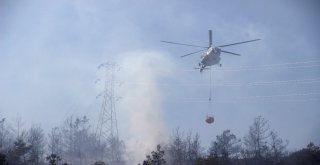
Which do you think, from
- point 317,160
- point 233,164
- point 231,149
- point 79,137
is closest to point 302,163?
point 317,160

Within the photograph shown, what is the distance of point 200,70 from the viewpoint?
4294 centimetres

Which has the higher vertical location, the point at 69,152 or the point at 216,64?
the point at 216,64

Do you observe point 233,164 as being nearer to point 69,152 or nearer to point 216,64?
point 216,64

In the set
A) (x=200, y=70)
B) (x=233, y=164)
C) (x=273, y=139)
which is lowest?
(x=233, y=164)

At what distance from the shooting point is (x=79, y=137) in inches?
3602

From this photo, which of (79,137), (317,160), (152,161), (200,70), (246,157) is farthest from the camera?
(79,137)

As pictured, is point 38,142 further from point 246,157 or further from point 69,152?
point 246,157

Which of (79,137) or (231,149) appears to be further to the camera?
(79,137)

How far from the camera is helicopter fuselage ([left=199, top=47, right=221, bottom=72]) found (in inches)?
1617

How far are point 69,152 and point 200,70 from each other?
58000 mm

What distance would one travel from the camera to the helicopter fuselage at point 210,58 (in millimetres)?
41062

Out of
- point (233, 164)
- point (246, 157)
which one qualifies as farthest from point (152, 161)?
point (246, 157)

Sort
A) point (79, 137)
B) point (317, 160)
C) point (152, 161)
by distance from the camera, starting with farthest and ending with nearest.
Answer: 1. point (79, 137)
2. point (317, 160)
3. point (152, 161)

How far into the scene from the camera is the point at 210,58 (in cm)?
4156
